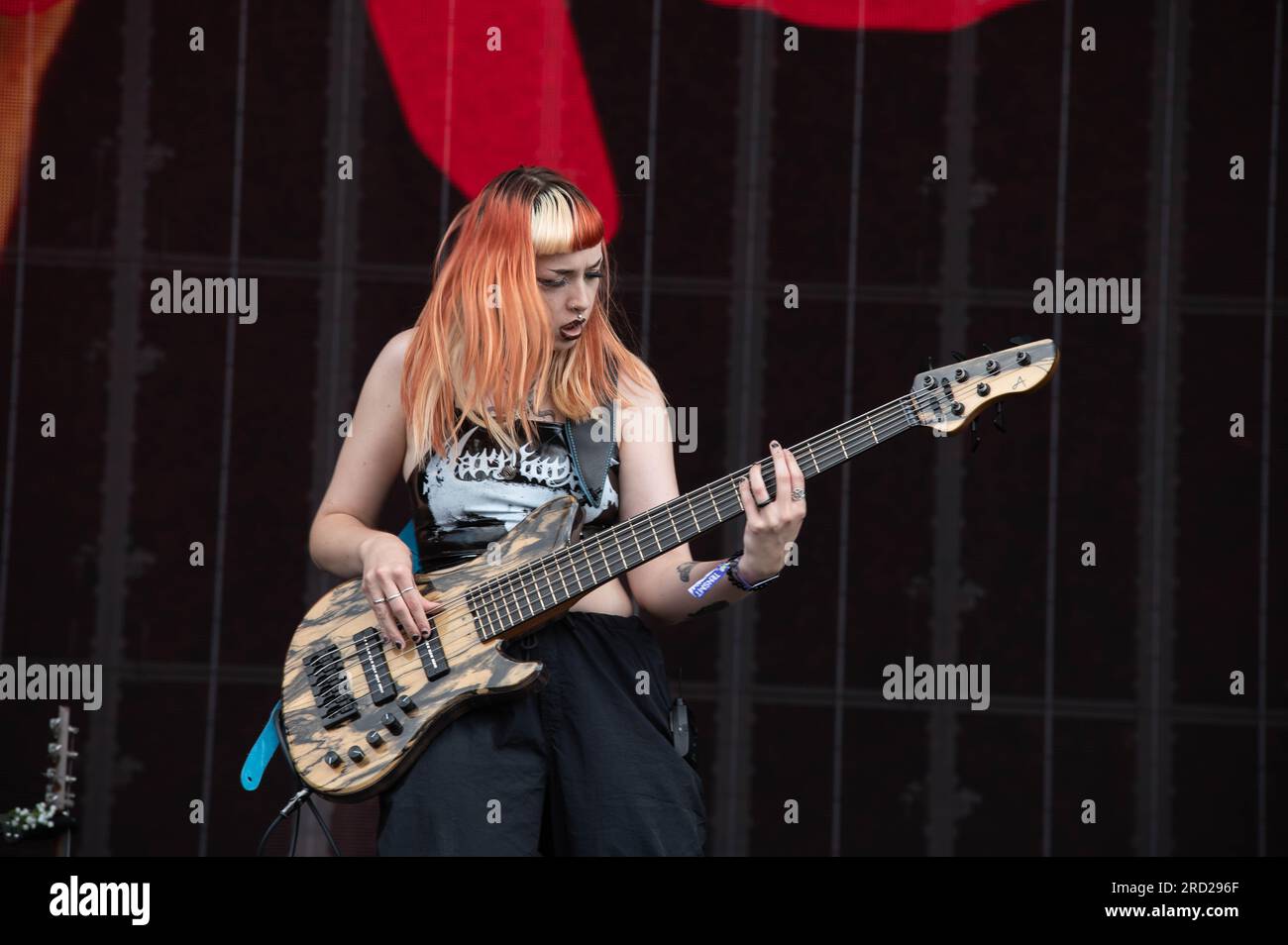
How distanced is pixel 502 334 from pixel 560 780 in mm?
865

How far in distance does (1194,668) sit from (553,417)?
8.86 ft

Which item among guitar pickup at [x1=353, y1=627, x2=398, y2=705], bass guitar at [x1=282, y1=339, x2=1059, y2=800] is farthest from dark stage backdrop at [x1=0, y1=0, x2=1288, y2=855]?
guitar pickup at [x1=353, y1=627, x2=398, y2=705]

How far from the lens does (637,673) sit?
271 cm

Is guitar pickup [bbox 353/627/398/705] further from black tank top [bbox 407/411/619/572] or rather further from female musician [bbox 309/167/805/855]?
black tank top [bbox 407/411/619/572]

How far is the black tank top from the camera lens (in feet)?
9.23

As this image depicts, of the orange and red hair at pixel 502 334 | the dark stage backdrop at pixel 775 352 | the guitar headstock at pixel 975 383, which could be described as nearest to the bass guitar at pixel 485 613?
the guitar headstock at pixel 975 383

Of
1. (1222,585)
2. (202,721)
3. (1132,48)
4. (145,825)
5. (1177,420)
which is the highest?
(1132,48)

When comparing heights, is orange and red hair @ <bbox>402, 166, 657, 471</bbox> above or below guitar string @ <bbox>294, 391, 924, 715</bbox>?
above

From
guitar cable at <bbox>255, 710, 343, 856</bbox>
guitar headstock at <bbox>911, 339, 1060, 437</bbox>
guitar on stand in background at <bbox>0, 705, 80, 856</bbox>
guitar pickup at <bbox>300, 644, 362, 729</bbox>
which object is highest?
guitar headstock at <bbox>911, 339, 1060, 437</bbox>

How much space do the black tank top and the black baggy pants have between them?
0.92 feet

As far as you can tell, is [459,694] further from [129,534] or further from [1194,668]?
[1194,668]

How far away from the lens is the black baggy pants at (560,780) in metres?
2.56

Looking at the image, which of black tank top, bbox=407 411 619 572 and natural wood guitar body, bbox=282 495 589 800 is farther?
black tank top, bbox=407 411 619 572
